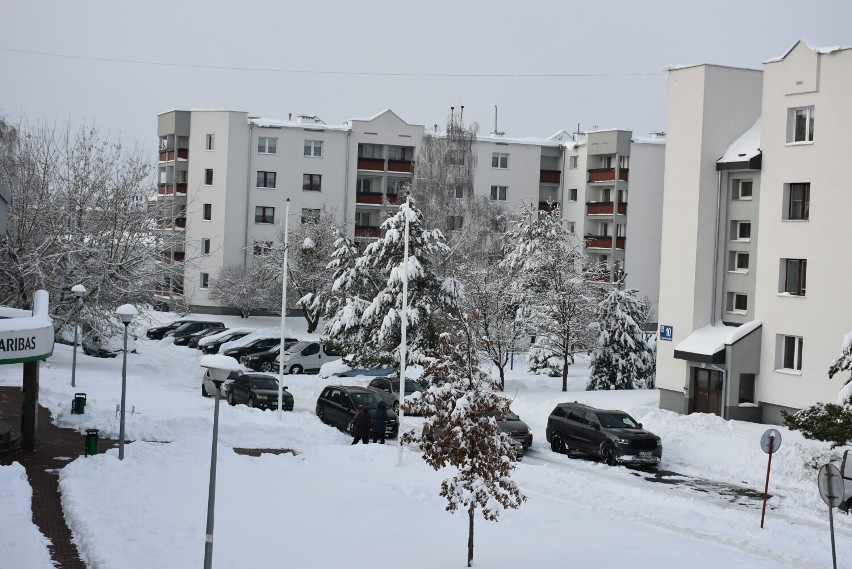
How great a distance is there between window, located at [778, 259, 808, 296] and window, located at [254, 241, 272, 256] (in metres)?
39.2

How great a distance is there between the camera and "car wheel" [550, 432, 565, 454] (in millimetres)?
29609

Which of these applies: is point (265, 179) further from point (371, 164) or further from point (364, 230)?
point (364, 230)

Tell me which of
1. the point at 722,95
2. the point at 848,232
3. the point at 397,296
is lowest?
the point at 397,296

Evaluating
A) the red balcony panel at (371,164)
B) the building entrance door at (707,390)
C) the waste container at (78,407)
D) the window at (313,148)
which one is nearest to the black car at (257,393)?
the waste container at (78,407)

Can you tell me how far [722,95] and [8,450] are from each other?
89.2ft

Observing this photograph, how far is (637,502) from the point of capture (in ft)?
71.2

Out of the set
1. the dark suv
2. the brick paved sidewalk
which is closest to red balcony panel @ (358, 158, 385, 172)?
the brick paved sidewalk

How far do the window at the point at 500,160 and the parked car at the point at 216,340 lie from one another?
2688 centimetres

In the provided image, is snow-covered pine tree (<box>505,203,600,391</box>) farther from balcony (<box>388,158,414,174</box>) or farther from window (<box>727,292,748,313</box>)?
balcony (<box>388,158,414,174</box>)

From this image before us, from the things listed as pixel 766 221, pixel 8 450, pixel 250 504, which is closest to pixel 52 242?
pixel 8 450

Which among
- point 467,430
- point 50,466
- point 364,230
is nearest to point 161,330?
point 364,230

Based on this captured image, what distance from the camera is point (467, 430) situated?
585 inches

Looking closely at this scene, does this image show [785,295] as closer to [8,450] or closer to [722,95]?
[722,95]

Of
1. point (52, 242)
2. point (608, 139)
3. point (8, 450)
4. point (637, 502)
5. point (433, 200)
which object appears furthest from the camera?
point (608, 139)
